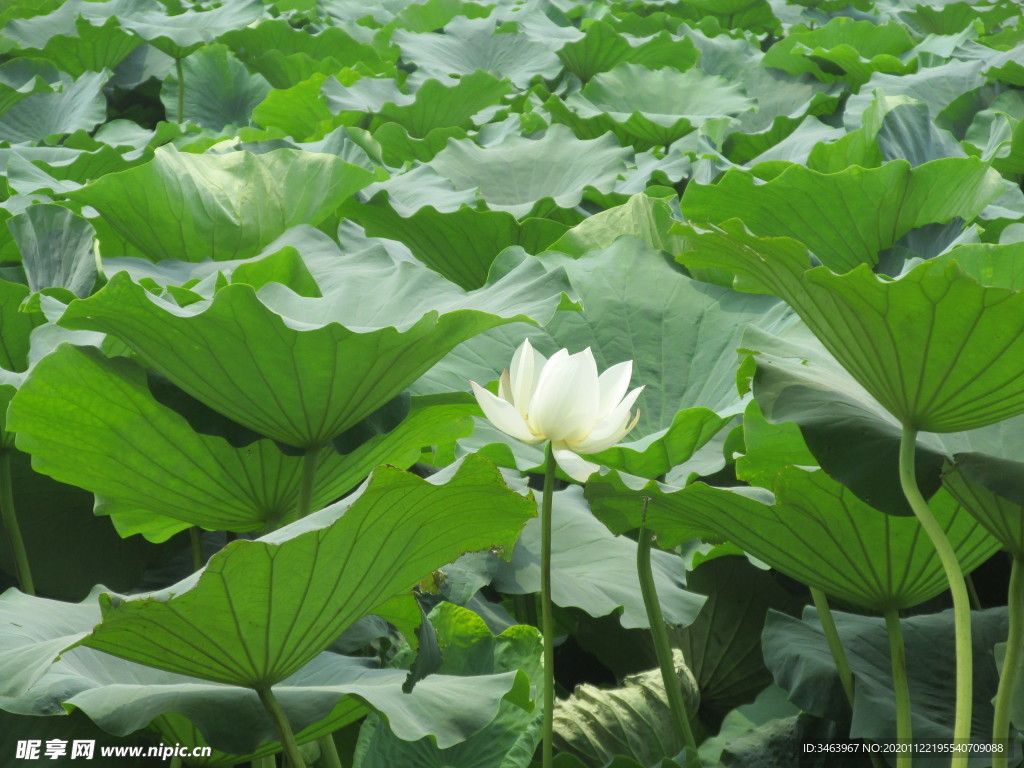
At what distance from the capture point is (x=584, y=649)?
4.10ft

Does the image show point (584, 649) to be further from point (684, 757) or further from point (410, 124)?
point (410, 124)

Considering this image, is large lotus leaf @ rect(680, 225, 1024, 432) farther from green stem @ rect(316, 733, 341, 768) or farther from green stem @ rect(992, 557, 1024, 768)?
green stem @ rect(316, 733, 341, 768)

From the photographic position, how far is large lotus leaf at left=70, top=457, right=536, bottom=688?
2.38ft

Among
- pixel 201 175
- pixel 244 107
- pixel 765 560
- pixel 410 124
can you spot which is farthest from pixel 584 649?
pixel 244 107

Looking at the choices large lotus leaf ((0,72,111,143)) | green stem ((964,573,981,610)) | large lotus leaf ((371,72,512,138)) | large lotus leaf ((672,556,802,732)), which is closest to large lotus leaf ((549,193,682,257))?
large lotus leaf ((672,556,802,732))

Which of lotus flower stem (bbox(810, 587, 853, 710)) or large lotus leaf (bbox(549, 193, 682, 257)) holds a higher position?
large lotus leaf (bbox(549, 193, 682, 257))

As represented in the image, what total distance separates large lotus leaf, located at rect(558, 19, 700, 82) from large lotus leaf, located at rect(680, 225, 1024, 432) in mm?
2459

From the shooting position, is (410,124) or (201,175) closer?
(201,175)

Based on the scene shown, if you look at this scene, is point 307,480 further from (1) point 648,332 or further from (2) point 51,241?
(2) point 51,241

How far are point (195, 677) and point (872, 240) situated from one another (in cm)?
116

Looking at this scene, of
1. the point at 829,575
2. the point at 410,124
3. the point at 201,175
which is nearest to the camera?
the point at 829,575

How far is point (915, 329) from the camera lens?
720mm

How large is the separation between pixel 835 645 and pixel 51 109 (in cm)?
248

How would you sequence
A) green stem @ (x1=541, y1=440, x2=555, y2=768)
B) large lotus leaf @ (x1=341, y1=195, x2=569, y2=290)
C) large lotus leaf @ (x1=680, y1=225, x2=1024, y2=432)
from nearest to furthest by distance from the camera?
1. large lotus leaf @ (x1=680, y1=225, x2=1024, y2=432)
2. green stem @ (x1=541, y1=440, x2=555, y2=768)
3. large lotus leaf @ (x1=341, y1=195, x2=569, y2=290)
